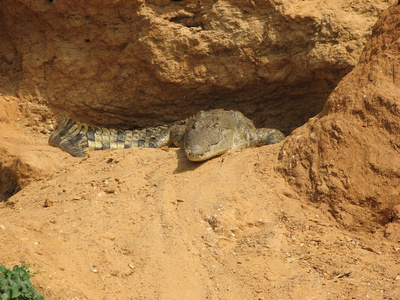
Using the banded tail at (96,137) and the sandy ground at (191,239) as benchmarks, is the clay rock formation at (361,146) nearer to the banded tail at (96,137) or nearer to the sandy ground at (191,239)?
the sandy ground at (191,239)

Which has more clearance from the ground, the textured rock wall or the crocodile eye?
the textured rock wall

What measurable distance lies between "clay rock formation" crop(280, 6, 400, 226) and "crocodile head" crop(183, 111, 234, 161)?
1.00 metres

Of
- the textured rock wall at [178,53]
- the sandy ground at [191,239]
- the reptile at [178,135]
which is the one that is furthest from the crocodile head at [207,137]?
the textured rock wall at [178,53]

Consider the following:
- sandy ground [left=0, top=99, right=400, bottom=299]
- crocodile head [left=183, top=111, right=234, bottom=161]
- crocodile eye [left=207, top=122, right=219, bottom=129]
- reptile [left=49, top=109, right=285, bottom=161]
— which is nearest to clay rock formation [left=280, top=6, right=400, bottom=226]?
sandy ground [left=0, top=99, right=400, bottom=299]

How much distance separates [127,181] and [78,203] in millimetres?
519

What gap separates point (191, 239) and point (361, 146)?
1.59 metres

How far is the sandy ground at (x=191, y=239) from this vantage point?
3.10 meters

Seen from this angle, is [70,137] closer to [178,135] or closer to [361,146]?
[178,135]

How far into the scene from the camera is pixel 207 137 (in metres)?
5.23

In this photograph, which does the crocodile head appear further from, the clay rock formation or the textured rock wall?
the clay rock formation

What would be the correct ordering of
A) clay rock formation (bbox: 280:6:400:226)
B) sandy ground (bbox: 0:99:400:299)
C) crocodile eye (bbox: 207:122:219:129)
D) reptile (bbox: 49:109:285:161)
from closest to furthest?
1. sandy ground (bbox: 0:99:400:299)
2. clay rock formation (bbox: 280:6:400:226)
3. reptile (bbox: 49:109:285:161)
4. crocodile eye (bbox: 207:122:219:129)

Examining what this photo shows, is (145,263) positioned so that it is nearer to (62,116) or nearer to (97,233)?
(97,233)

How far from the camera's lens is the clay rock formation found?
3.55 m

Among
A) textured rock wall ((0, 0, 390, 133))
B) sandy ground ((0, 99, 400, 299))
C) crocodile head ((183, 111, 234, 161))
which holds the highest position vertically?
textured rock wall ((0, 0, 390, 133))
